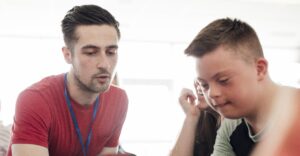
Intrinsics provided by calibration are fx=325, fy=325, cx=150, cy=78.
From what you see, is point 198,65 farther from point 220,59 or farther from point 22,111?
point 22,111

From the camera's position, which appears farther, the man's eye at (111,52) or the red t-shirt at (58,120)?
the man's eye at (111,52)

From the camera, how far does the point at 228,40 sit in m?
1.01

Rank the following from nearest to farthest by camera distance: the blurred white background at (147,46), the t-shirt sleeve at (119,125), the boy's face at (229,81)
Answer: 1. the boy's face at (229,81)
2. the t-shirt sleeve at (119,125)
3. the blurred white background at (147,46)

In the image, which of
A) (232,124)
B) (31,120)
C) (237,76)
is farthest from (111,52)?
(237,76)

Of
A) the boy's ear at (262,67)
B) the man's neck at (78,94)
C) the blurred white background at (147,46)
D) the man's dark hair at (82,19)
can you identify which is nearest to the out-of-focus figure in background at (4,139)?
the man's neck at (78,94)

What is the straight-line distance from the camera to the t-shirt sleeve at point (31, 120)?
1341mm

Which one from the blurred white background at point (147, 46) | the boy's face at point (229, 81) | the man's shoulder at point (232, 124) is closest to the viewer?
the boy's face at point (229, 81)

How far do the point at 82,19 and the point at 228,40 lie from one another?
82 centimetres

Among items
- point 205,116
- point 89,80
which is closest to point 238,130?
point 205,116

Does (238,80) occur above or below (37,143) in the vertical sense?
above

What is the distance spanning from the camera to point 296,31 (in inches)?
227

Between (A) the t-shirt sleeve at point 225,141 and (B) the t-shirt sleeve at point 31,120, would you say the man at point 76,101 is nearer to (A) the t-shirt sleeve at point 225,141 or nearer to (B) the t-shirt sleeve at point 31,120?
(B) the t-shirt sleeve at point 31,120

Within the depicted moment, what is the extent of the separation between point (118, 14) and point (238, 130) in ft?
12.5

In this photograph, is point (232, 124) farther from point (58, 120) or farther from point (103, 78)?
point (58, 120)
